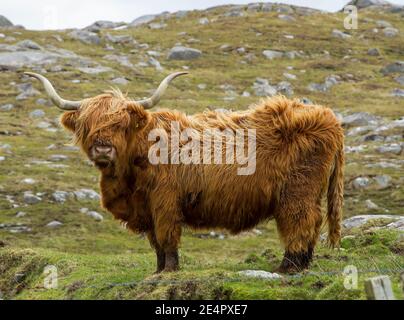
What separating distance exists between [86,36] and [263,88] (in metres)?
19.6

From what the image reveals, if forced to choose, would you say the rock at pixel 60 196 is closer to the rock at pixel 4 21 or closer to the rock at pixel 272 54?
the rock at pixel 272 54

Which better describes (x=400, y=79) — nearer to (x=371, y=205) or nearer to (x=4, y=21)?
(x=371, y=205)

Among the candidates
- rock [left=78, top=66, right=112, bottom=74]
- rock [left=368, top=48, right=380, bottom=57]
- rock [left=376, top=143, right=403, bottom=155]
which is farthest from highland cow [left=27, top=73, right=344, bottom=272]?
rock [left=368, top=48, right=380, bottom=57]

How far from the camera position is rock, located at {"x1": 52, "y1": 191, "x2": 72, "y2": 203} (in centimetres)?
2289

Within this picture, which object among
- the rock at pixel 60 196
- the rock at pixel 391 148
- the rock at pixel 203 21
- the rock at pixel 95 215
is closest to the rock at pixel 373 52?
the rock at pixel 203 21

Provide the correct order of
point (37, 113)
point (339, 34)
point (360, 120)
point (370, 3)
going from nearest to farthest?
point (360, 120), point (37, 113), point (339, 34), point (370, 3)

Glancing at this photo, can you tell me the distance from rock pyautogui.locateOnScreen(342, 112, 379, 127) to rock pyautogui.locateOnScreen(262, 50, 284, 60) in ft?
69.7

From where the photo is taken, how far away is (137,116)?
8.95m

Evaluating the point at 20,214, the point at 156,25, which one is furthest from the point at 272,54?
the point at 20,214

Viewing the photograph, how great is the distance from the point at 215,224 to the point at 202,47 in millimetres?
51655

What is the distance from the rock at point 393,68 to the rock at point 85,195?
33820mm

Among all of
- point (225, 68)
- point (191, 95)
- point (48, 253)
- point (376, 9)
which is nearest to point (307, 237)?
point (48, 253)

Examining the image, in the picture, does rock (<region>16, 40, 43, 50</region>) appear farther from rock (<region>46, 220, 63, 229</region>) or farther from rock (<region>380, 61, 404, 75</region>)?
rock (<region>46, 220, 63, 229</region>)

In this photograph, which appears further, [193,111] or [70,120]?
[193,111]
